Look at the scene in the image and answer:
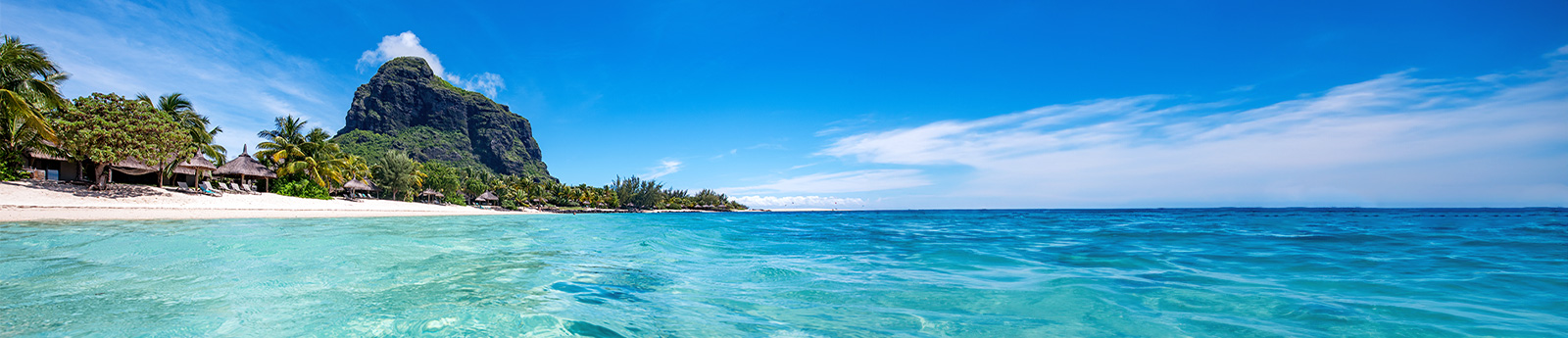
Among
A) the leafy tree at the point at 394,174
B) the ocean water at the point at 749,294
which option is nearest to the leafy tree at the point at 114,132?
the ocean water at the point at 749,294

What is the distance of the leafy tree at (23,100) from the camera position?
70.4 ft

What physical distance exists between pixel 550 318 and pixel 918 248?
947cm

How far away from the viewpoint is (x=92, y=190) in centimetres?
2442

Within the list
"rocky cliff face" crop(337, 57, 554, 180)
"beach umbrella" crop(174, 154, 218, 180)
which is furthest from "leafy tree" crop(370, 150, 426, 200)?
"rocky cliff face" crop(337, 57, 554, 180)

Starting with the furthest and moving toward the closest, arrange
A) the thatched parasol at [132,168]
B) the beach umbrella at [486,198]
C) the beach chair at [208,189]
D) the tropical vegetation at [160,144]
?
the beach umbrella at [486,198] < the beach chair at [208,189] < the thatched parasol at [132,168] < the tropical vegetation at [160,144]

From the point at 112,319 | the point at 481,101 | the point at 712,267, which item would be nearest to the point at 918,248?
the point at 712,267

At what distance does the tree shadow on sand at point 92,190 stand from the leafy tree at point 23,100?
5.78 ft

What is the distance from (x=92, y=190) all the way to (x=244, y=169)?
1367 centimetres

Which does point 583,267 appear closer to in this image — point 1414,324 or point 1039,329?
point 1039,329

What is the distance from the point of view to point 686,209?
118 metres

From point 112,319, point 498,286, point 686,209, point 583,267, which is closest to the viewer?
point 112,319

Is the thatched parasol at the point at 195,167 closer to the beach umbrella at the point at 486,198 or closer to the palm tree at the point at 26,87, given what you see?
the palm tree at the point at 26,87

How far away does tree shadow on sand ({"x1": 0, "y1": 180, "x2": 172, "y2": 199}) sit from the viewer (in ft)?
76.5

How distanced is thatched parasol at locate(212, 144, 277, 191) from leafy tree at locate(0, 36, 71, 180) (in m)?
10.3
